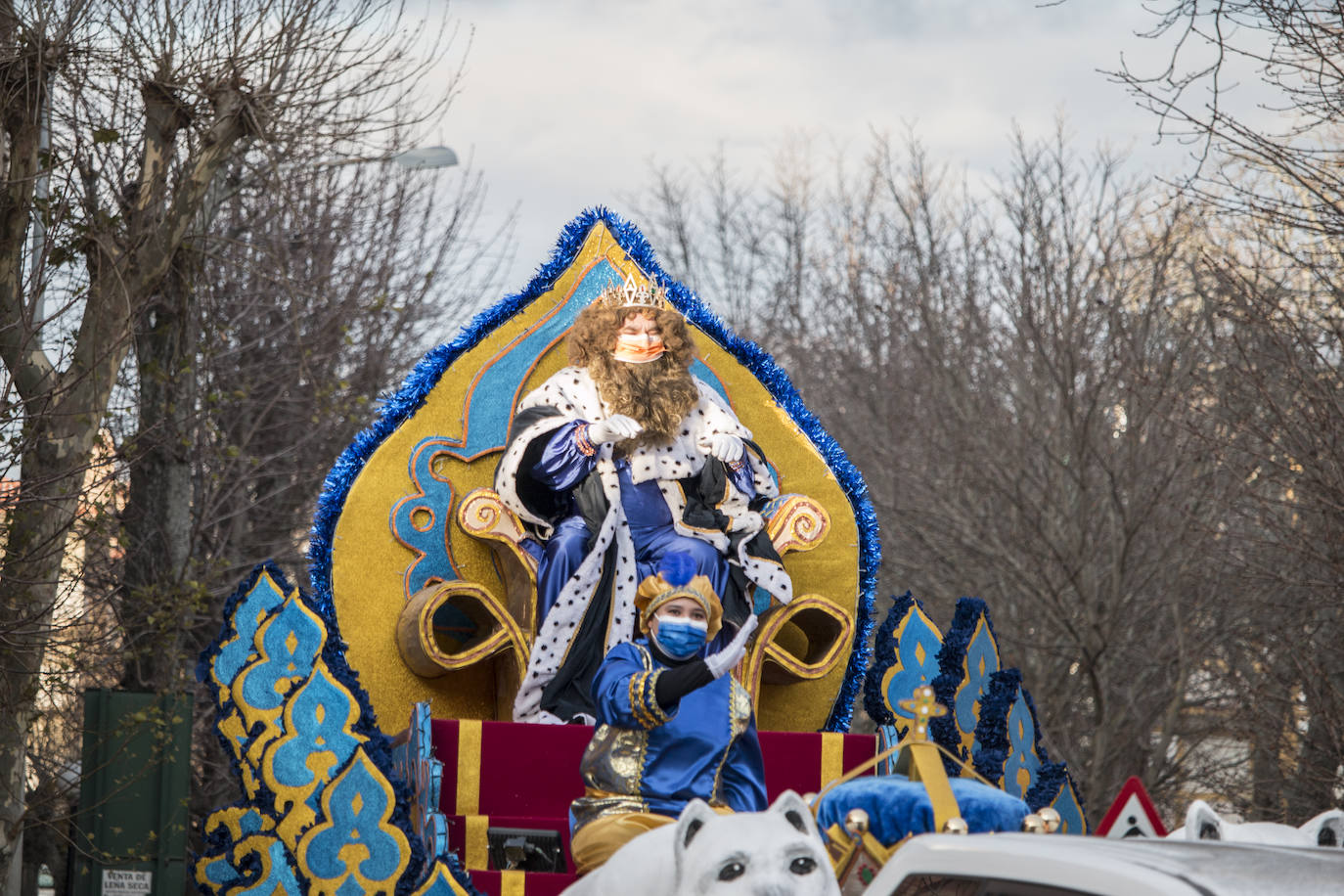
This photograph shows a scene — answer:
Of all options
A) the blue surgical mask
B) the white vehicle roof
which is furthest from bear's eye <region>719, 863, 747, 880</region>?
the blue surgical mask

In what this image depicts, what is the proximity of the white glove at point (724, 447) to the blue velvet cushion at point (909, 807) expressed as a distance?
3.43 metres

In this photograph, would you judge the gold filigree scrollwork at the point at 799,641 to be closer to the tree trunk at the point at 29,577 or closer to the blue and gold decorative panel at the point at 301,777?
the blue and gold decorative panel at the point at 301,777

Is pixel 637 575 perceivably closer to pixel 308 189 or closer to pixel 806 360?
pixel 308 189

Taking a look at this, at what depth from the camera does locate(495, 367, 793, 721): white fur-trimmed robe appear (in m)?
7.62

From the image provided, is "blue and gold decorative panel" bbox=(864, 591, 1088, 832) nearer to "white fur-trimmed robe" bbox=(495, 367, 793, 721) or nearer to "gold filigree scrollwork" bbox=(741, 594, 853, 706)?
"gold filigree scrollwork" bbox=(741, 594, 853, 706)

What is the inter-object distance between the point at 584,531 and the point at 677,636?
7.11 ft

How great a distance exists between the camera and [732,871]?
4184 millimetres

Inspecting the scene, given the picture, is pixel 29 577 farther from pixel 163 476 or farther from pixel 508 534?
pixel 163 476

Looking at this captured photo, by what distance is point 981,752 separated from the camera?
733cm

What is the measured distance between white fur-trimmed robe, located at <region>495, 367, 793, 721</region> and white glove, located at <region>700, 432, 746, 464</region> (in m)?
0.02

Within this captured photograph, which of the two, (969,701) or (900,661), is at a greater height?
(900,661)

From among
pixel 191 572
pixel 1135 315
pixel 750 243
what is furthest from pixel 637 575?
pixel 750 243

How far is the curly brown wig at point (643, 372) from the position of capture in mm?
8070

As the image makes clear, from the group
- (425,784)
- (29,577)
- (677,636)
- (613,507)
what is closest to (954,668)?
(613,507)
